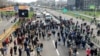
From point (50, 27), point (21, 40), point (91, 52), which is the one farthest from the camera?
point (50, 27)

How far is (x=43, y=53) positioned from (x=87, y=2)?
414 ft

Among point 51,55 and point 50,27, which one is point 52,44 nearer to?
point 51,55

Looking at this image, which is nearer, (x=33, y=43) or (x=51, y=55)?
(x=51, y=55)

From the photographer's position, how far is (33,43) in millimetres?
31812

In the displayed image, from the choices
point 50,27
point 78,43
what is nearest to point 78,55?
point 78,43

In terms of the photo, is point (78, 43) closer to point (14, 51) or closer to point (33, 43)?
point (33, 43)

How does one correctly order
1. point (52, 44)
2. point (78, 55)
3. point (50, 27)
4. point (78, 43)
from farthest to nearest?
point (50, 27), point (52, 44), point (78, 43), point (78, 55)

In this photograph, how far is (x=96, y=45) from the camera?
32.7 m

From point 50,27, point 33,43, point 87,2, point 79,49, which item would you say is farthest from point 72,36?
point 87,2

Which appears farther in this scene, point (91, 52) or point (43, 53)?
point (43, 53)

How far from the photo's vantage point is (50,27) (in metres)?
49.7

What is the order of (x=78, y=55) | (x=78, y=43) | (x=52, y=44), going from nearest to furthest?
(x=78, y=55) → (x=78, y=43) → (x=52, y=44)

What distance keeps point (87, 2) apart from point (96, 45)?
122699mm

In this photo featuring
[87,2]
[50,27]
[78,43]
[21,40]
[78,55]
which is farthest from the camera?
[87,2]
